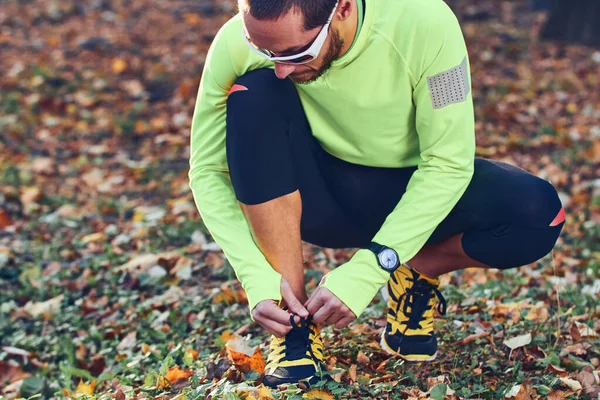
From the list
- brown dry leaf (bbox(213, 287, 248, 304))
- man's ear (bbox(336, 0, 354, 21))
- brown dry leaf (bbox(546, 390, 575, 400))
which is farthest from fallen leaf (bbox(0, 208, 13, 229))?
brown dry leaf (bbox(546, 390, 575, 400))

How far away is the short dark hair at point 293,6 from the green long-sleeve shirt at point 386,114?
0.16m

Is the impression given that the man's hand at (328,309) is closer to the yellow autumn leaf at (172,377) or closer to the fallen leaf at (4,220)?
the yellow autumn leaf at (172,377)

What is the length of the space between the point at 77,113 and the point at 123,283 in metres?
3.19

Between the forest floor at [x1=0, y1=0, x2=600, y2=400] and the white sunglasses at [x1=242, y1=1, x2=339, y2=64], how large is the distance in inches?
38.2

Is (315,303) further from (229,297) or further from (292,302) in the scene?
(229,297)

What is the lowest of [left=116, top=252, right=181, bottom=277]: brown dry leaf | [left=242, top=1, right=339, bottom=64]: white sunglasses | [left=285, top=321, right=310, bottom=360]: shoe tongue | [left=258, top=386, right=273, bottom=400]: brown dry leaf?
[left=116, top=252, right=181, bottom=277]: brown dry leaf

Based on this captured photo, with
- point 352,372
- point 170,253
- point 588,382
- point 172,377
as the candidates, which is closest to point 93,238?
point 170,253

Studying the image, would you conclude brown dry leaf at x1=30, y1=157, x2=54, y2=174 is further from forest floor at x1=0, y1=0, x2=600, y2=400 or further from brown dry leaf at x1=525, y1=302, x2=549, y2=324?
brown dry leaf at x1=525, y1=302, x2=549, y2=324

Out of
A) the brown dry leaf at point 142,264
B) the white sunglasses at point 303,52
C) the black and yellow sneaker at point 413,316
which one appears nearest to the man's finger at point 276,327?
the black and yellow sneaker at point 413,316

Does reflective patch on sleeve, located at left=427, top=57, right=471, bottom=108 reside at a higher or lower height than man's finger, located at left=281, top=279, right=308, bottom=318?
higher

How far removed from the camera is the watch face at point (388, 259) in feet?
7.59

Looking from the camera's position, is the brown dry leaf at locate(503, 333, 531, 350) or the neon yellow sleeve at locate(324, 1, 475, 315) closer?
the neon yellow sleeve at locate(324, 1, 475, 315)

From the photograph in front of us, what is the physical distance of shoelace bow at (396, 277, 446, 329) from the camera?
2.74m

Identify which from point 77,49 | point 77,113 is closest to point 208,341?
point 77,113
